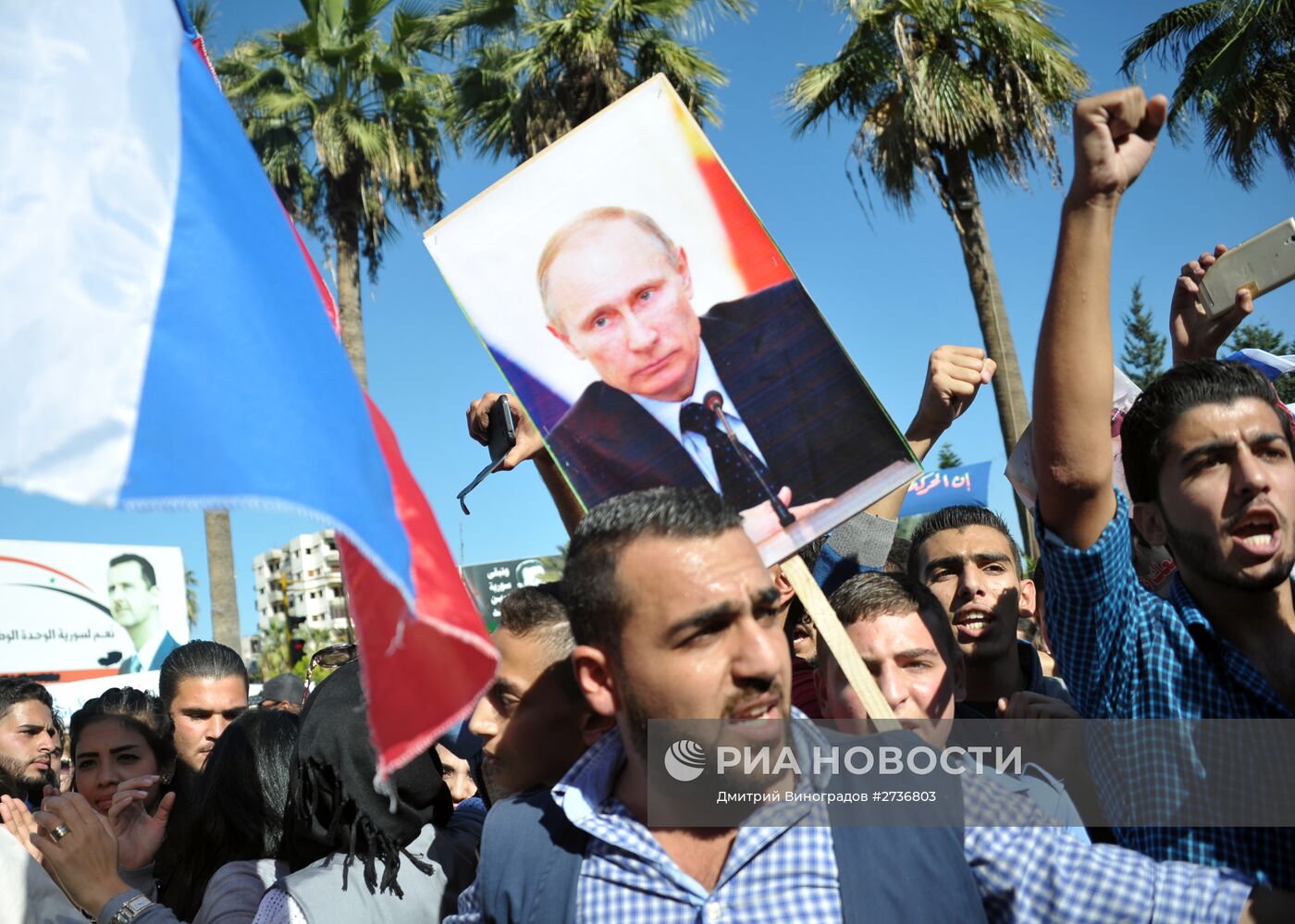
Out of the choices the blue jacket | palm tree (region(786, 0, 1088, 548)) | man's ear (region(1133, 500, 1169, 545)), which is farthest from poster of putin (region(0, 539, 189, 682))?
man's ear (region(1133, 500, 1169, 545))

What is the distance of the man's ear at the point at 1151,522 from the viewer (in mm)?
1969

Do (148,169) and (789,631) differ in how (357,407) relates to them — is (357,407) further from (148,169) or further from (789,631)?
(789,631)

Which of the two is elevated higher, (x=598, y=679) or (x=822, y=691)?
(x=822, y=691)

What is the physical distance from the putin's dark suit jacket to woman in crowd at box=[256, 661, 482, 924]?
32.6 inches

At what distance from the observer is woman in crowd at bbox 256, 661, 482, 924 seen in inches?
97.9

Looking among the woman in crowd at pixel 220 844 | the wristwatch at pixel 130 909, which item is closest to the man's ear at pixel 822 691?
the woman in crowd at pixel 220 844

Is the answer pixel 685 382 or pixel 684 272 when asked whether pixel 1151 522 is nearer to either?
pixel 685 382

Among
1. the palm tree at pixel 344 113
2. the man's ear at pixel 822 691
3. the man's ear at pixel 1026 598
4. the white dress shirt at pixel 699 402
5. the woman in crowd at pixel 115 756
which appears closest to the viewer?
the white dress shirt at pixel 699 402

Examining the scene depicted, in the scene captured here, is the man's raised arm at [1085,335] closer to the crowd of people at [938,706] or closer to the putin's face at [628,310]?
the crowd of people at [938,706]

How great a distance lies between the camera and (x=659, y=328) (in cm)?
242

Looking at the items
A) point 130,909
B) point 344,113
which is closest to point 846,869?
point 130,909

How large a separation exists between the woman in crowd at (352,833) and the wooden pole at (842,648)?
102cm

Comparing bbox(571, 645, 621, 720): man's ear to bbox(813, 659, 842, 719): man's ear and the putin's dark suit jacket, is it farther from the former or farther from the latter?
bbox(813, 659, 842, 719): man's ear

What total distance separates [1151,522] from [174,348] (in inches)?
66.1
